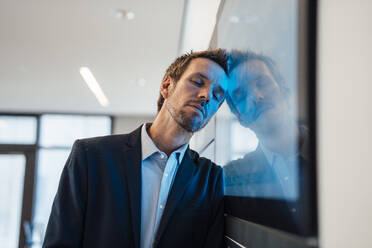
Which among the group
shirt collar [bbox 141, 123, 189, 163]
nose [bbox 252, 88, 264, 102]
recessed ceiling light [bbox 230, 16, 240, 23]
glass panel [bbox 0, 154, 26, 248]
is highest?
recessed ceiling light [bbox 230, 16, 240, 23]

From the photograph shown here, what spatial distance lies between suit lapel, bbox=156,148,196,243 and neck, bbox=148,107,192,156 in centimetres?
5

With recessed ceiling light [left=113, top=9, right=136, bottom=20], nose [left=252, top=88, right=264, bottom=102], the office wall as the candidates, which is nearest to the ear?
nose [left=252, top=88, right=264, bottom=102]

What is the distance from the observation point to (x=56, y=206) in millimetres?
1075

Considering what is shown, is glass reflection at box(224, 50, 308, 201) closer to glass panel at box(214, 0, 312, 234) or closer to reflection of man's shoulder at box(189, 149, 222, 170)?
glass panel at box(214, 0, 312, 234)

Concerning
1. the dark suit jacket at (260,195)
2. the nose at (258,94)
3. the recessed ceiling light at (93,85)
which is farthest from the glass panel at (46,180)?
the nose at (258,94)

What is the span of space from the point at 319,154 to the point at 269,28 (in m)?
0.26

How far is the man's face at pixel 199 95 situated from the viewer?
1.06 m

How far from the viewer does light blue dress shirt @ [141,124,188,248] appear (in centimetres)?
106

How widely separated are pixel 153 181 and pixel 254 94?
52 cm

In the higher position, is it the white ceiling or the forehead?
the white ceiling

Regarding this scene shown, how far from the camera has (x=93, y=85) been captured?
16.4 feet
